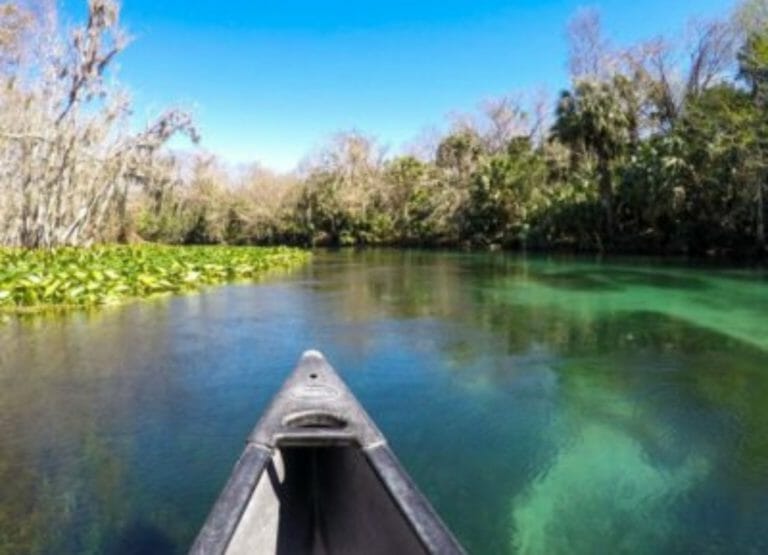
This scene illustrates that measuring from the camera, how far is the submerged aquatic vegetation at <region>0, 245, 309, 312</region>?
1263 centimetres

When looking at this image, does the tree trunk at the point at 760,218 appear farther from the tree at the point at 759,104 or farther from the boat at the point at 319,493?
the boat at the point at 319,493

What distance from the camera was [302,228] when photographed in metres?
45.8

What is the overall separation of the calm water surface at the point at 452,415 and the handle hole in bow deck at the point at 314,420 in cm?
116

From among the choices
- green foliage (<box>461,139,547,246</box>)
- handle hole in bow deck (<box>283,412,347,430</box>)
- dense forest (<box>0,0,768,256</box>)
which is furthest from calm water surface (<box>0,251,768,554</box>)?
green foliage (<box>461,139,547,246</box>)

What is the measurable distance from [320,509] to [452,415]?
3.11 m

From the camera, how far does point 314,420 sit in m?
3.19

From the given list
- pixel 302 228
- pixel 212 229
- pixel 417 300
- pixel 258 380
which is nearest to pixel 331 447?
pixel 258 380

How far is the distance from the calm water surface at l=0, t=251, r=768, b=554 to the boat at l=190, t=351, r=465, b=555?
1.02 metres

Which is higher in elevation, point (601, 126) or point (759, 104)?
point (601, 126)

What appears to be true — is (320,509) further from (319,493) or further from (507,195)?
(507,195)

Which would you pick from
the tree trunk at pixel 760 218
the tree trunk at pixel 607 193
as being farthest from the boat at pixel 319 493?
the tree trunk at pixel 607 193

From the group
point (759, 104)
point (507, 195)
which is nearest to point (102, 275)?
point (759, 104)

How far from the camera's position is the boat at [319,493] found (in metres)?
2.31

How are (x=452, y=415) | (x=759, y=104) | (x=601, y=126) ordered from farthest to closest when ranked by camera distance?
1. (x=601, y=126)
2. (x=759, y=104)
3. (x=452, y=415)
